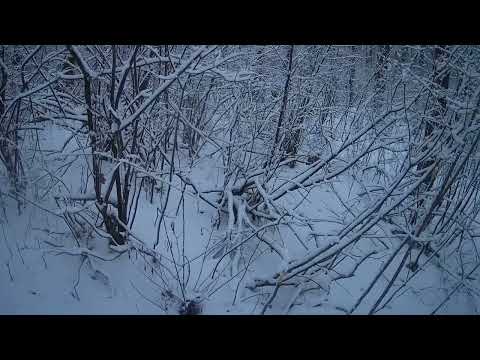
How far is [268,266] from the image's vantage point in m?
3.12

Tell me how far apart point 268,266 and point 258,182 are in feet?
3.01

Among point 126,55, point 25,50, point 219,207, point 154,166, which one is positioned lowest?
point 219,207

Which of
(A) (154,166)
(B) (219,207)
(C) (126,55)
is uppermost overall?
(C) (126,55)

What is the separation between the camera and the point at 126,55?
3.36 meters
